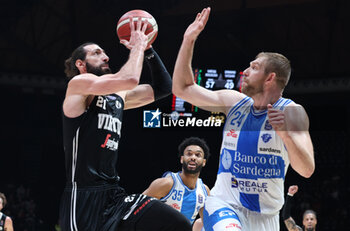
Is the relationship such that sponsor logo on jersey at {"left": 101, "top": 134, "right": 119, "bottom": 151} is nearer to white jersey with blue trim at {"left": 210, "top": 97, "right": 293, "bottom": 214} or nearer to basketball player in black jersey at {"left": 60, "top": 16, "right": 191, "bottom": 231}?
basketball player in black jersey at {"left": 60, "top": 16, "right": 191, "bottom": 231}

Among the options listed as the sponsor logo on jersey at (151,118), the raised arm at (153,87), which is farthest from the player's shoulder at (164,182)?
the sponsor logo on jersey at (151,118)

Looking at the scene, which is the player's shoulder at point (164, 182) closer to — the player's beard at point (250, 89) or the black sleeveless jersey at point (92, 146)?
the black sleeveless jersey at point (92, 146)

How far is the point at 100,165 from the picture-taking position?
3676 mm

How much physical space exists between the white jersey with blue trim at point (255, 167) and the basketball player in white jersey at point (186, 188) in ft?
7.79

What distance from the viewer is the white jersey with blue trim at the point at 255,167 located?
11.6 feet

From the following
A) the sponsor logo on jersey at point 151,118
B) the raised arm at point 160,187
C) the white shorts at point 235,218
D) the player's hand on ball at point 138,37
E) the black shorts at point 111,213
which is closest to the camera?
the white shorts at point 235,218

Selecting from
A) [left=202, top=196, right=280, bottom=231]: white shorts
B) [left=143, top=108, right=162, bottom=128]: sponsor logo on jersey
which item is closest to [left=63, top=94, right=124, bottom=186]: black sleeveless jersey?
[left=202, top=196, right=280, bottom=231]: white shorts

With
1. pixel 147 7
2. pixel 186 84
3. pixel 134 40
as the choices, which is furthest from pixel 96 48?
pixel 147 7

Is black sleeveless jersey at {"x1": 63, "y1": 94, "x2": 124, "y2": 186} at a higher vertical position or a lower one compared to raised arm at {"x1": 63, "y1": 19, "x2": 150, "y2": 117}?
lower

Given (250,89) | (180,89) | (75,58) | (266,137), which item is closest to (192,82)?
(180,89)

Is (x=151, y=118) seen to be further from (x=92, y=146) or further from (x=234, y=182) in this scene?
(x=234, y=182)

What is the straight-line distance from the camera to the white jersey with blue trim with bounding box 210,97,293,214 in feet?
11.6

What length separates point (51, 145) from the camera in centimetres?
1616

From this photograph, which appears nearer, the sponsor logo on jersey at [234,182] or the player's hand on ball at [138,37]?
the sponsor logo on jersey at [234,182]
